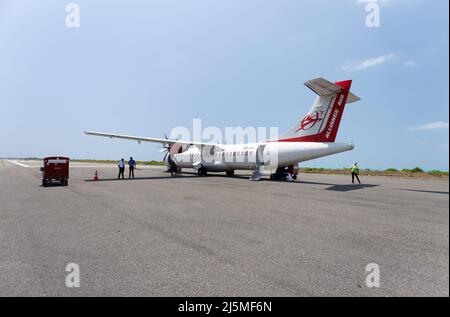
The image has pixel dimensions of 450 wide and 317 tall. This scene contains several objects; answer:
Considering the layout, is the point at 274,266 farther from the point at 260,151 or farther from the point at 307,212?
the point at 260,151

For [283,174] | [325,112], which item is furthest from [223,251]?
[283,174]

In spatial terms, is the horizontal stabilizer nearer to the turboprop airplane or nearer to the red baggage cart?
the turboprop airplane

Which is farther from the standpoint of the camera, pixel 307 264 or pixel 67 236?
pixel 67 236

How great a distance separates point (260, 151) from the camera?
22.1 meters

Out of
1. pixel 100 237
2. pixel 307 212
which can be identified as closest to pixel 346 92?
pixel 307 212

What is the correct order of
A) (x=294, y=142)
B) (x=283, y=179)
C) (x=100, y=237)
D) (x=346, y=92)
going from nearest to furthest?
(x=100, y=237), (x=346, y=92), (x=294, y=142), (x=283, y=179)

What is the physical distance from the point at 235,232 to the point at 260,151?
53.9 ft

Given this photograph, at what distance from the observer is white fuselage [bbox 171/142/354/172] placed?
17391 millimetres

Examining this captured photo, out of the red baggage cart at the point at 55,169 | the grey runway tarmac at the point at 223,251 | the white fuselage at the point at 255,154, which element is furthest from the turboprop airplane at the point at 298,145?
the grey runway tarmac at the point at 223,251

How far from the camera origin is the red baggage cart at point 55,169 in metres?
16.5

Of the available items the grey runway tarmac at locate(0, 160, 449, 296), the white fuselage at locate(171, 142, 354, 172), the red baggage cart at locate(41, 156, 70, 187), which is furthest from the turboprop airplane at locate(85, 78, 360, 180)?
the grey runway tarmac at locate(0, 160, 449, 296)

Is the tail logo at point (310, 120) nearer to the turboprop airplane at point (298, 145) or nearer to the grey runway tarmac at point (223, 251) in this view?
the turboprop airplane at point (298, 145)

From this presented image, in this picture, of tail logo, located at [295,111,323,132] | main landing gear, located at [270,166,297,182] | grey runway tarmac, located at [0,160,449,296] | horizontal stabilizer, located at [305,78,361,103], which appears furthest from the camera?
main landing gear, located at [270,166,297,182]

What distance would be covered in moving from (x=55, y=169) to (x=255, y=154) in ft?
47.5
